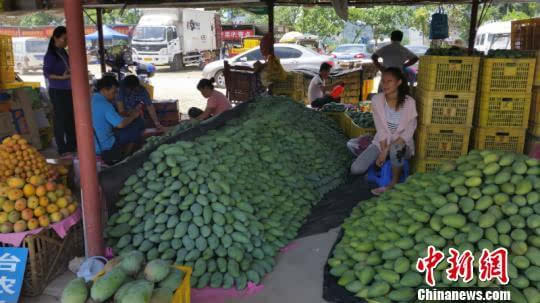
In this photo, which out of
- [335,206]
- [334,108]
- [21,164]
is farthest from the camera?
[334,108]

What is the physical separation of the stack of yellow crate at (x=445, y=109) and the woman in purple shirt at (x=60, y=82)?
14.9 feet

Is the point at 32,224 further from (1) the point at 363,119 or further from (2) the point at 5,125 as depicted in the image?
(1) the point at 363,119

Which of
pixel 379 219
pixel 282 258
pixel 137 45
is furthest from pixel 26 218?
pixel 137 45

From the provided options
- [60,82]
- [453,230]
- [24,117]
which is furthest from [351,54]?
[453,230]

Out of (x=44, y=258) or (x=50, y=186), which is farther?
(x=50, y=186)

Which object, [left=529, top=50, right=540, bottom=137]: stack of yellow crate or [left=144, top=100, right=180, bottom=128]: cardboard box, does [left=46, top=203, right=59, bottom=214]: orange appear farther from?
[left=144, top=100, right=180, bottom=128]: cardboard box

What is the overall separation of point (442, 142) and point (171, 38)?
2086 centimetres

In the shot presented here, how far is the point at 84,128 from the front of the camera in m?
3.29

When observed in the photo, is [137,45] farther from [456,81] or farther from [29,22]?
[29,22]

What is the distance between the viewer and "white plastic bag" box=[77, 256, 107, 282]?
312cm

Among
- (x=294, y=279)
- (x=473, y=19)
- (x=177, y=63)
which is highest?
(x=473, y=19)

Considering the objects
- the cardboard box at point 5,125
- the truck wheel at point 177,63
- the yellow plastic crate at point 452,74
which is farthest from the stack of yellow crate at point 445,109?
the truck wheel at point 177,63

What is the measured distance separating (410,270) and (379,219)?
1.84ft

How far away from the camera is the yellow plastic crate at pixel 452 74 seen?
4715mm
